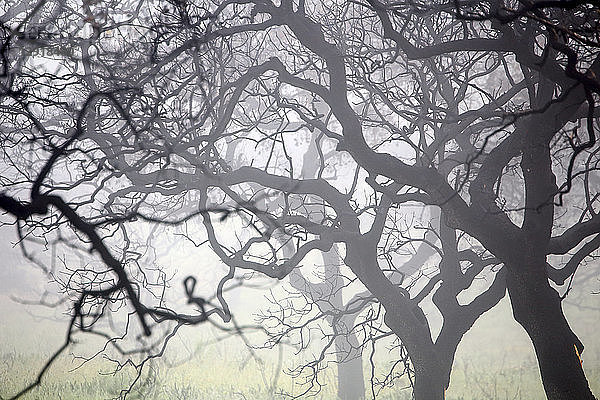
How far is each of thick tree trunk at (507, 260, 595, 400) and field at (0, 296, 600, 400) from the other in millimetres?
4602

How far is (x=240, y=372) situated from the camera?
14.9 metres

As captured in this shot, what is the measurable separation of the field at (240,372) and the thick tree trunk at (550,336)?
460 cm

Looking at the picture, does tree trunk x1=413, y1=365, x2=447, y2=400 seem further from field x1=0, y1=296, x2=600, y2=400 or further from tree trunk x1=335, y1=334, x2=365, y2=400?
tree trunk x1=335, y1=334, x2=365, y2=400

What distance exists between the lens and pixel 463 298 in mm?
23328

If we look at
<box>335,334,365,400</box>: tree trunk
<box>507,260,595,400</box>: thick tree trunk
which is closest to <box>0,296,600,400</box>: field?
<box>335,334,365,400</box>: tree trunk

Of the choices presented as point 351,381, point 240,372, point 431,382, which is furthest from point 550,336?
point 240,372

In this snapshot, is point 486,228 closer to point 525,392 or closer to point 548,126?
point 548,126

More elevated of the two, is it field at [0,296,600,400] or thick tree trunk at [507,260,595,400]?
field at [0,296,600,400]

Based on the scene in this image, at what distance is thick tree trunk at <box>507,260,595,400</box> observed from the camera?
472 cm

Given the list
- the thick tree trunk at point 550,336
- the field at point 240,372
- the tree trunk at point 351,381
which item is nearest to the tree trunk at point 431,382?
the thick tree trunk at point 550,336

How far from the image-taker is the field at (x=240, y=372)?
13.0 metres

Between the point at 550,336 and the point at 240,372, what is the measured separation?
11.3 metres

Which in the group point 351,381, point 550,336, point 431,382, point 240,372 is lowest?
point 550,336

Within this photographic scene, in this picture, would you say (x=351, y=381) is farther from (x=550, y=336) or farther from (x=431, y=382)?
(x=550, y=336)
